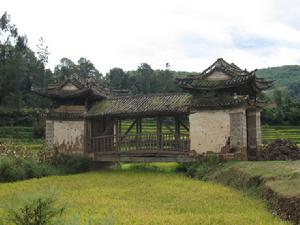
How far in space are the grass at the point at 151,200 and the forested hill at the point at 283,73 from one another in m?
99.1

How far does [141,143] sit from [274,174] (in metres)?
10.8

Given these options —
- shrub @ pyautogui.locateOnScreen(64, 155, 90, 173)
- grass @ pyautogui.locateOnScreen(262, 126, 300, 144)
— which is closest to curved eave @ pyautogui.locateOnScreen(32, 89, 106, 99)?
shrub @ pyautogui.locateOnScreen(64, 155, 90, 173)

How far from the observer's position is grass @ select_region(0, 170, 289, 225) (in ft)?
34.4

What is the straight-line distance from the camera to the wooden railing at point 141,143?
885 inches

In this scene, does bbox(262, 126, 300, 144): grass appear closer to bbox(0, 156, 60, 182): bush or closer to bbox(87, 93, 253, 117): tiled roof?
bbox(87, 93, 253, 117): tiled roof

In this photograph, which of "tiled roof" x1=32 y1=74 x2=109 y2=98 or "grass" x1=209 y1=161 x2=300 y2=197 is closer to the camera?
"grass" x1=209 y1=161 x2=300 y2=197

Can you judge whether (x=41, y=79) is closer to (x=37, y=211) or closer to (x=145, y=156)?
(x=145, y=156)

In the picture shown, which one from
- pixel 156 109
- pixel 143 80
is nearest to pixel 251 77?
pixel 156 109

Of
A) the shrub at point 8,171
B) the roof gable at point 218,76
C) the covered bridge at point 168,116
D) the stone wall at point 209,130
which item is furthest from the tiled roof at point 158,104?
the shrub at point 8,171

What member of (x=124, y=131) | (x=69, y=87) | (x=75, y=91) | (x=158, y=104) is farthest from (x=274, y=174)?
(x=124, y=131)

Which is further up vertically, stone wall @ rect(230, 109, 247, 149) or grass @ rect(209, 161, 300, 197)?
stone wall @ rect(230, 109, 247, 149)

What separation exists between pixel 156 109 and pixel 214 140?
335 centimetres

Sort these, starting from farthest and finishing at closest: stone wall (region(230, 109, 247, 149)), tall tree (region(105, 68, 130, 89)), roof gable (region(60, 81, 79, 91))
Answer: tall tree (region(105, 68, 130, 89)) → roof gable (region(60, 81, 79, 91)) → stone wall (region(230, 109, 247, 149))

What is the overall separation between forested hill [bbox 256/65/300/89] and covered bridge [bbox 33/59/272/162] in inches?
3656
